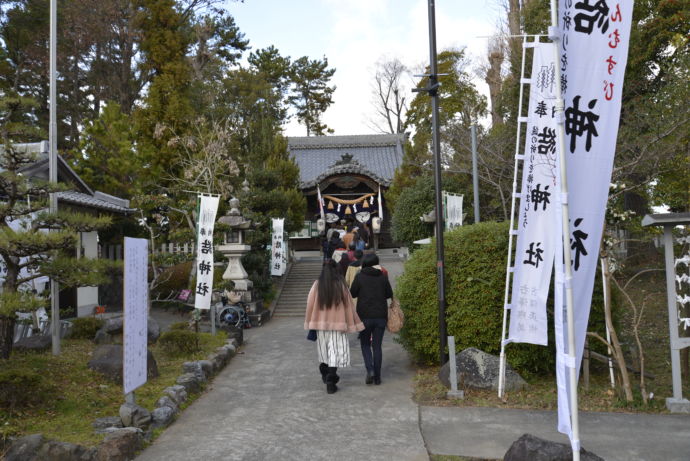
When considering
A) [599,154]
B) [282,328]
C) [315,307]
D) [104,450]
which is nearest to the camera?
[599,154]

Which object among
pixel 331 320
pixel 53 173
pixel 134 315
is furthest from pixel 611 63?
pixel 53 173

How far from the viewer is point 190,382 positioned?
661cm

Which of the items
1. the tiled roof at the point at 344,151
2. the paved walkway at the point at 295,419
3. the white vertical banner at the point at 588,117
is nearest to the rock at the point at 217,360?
the paved walkway at the point at 295,419

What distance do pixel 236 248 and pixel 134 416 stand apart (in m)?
8.32

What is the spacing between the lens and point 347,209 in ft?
82.4

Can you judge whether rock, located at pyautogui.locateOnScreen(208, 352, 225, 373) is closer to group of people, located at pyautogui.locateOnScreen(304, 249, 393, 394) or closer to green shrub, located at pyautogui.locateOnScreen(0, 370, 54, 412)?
group of people, located at pyautogui.locateOnScreen(304, 249, 393, 394)

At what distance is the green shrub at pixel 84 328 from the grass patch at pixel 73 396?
39.4 inches

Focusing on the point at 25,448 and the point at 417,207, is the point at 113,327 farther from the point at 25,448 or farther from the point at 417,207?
the point at 417,207

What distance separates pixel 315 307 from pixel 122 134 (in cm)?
1372

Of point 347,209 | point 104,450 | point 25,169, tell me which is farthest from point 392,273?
point 104,450

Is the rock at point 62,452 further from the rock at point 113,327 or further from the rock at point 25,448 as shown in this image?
the rock at point 113,327

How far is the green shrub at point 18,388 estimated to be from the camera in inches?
202

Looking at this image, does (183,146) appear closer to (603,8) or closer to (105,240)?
(105,240)

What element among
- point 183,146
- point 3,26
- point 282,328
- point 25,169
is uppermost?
point 3,26
